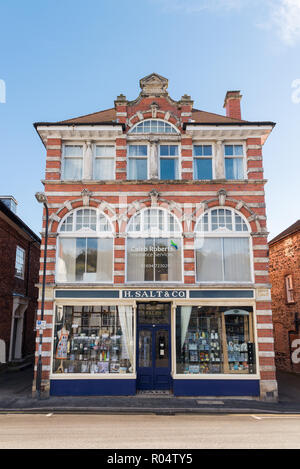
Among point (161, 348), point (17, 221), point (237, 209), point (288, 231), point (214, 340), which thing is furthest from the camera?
point (288, 231)

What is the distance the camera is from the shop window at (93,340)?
13.9 meters

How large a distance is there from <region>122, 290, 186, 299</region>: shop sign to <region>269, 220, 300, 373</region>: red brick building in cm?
884

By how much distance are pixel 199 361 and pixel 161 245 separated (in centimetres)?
482

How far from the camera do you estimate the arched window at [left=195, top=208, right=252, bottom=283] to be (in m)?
14.7

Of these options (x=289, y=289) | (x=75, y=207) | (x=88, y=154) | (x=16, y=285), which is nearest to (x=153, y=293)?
(x=75, y=207)

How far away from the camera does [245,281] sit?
574 inches

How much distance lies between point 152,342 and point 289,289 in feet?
34.5

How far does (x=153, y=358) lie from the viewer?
14.2 meters

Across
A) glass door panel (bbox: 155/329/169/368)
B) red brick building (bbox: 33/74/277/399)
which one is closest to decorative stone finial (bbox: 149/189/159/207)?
red brick building (bbox: 33/74/277/399)

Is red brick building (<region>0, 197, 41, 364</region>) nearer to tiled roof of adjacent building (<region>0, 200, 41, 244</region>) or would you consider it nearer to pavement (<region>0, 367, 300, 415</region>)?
tiled roof of adjacent building (<region>0, 200, 41, 244</region>)

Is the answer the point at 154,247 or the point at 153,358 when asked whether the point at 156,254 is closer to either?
the point at 154,247

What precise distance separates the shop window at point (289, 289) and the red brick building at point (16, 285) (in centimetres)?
1583

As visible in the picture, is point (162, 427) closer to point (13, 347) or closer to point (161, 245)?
point (161, 245)
